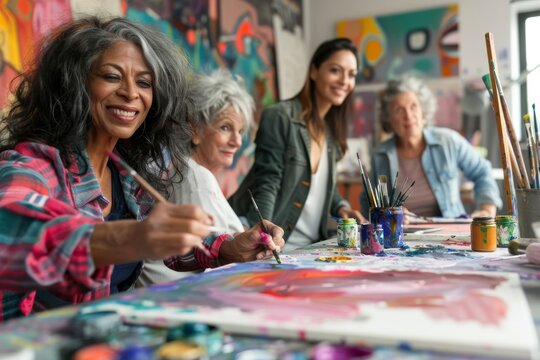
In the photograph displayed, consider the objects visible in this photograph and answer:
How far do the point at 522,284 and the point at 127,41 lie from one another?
98 centimetres

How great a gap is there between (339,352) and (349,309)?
14 centimetres

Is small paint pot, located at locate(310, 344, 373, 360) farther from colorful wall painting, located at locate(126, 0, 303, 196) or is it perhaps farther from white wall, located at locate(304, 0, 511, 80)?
white wall, located at locate(304, 0, 511, 80)

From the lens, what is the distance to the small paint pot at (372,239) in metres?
1.29

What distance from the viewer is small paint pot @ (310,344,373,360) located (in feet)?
1.85

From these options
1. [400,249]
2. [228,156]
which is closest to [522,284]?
[400,249]

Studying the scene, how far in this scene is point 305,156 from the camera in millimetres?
2480

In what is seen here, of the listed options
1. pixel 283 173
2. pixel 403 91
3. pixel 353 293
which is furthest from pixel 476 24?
pixel 353 293

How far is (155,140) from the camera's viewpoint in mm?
1455

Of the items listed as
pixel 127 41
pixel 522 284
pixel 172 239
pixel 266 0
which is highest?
pixel 266 0

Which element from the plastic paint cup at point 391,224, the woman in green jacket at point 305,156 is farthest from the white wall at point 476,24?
the plastic paint cup at point 391,224

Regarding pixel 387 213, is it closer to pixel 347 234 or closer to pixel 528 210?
pixel 347 234

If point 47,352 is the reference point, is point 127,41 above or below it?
above

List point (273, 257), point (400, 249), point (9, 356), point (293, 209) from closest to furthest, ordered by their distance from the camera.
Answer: point (9, 356)
point (273, 257)
point (400, 249)
point (293, 209)

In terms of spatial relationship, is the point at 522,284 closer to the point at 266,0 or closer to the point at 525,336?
the point at 525,336
